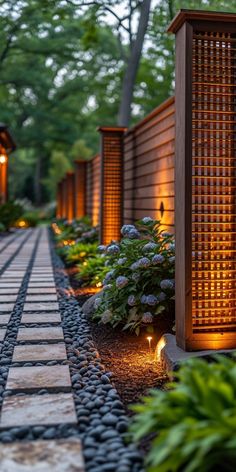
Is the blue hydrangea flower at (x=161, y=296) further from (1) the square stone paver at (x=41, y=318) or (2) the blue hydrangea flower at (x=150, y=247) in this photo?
(1) the square stone paver at (x=41, y=318)

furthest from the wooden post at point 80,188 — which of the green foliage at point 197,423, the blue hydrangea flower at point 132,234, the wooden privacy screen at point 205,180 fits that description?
the green foliage at point 197,423

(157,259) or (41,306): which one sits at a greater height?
(157,259)

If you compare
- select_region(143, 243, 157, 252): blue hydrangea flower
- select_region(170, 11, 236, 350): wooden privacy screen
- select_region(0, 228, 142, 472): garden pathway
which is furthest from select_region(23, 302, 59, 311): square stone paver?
select_region(170, 11, 236, 350): wooden privacy screen

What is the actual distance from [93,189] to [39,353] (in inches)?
323

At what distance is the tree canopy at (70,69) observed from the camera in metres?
10.4

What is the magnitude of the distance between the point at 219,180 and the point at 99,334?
143 centimetres

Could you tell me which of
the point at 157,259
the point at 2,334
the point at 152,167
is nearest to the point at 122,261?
the point at 157,259

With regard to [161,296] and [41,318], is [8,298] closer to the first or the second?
[41,318]

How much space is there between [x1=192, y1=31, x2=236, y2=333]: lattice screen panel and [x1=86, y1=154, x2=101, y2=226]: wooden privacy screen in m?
6.84

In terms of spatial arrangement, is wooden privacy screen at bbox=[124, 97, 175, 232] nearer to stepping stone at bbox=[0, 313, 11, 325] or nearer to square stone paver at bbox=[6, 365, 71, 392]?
stepping stone at bbox=[0, 313, 11, 325]

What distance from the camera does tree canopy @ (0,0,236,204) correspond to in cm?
1036

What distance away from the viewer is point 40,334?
3.61m

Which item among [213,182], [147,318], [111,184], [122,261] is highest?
[111,184]

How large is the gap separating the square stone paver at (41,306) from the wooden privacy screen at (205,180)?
179 centimetres
